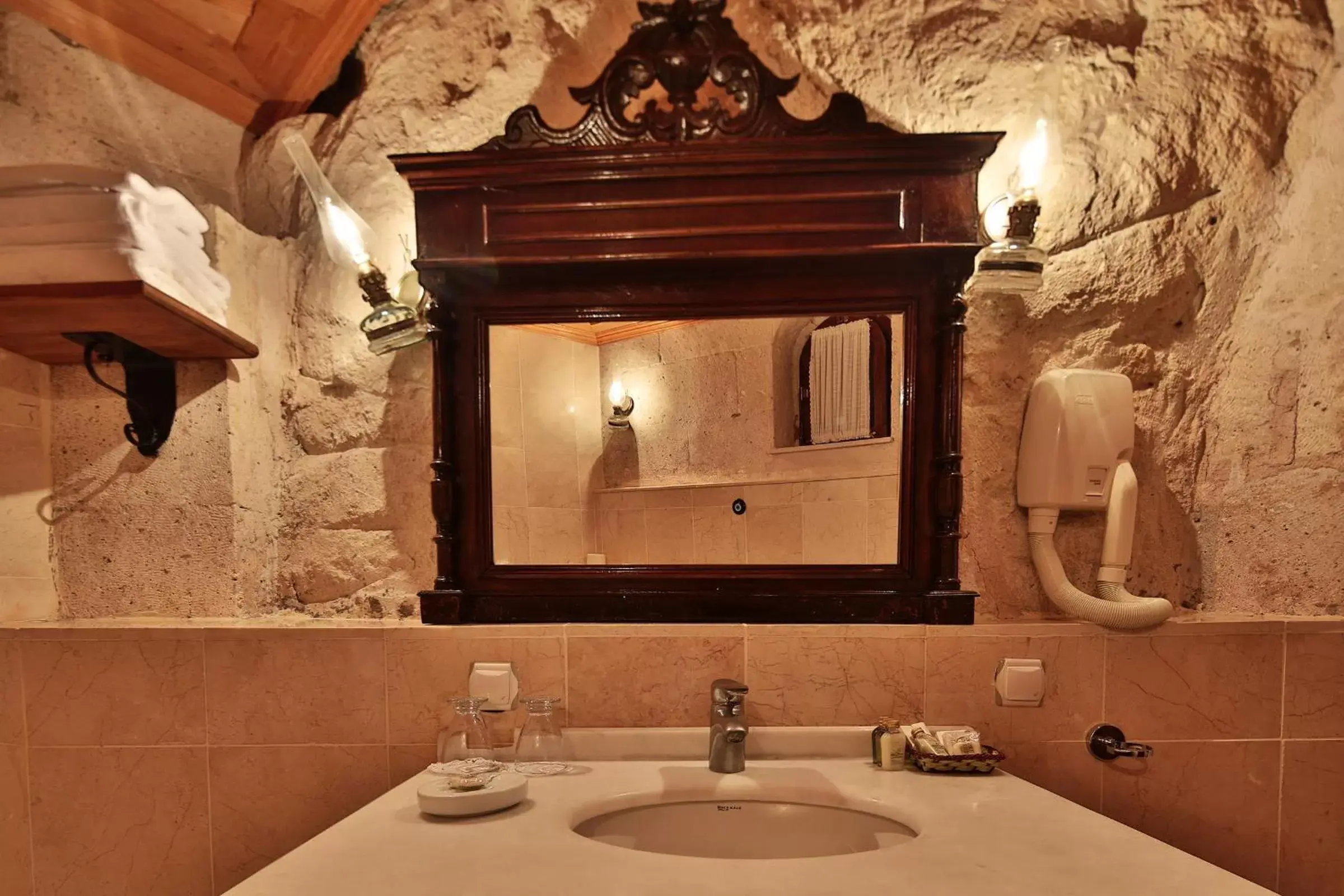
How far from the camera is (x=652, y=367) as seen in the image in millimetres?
1045

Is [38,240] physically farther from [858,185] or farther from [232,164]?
[858,185]

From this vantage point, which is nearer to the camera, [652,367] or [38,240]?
[38,240]

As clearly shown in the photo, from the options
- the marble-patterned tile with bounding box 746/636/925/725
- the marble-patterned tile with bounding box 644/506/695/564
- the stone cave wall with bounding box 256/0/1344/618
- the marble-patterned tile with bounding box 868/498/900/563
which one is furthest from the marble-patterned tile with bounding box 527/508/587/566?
the marble-patterned tile with bounding box 868/498/900/563

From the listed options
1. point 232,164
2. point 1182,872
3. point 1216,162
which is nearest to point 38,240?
point 232,164

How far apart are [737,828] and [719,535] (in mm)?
414

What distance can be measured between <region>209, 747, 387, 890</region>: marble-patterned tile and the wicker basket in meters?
0.83

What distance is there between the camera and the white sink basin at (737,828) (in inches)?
34.4

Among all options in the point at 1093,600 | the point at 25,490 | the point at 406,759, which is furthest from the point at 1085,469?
the point at 25,490

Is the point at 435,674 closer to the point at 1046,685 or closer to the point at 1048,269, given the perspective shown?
the point at 1046,685

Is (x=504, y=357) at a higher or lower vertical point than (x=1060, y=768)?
higher

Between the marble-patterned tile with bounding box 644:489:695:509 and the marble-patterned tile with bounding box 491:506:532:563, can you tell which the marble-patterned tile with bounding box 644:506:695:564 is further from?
the marble-patterned tile with bounding box 491:506:532:563

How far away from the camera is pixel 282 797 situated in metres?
1.03

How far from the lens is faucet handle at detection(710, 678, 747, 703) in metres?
0.93

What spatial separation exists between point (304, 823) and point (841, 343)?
1.15 m
